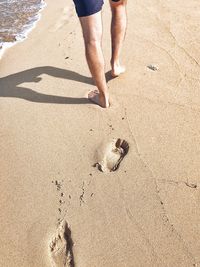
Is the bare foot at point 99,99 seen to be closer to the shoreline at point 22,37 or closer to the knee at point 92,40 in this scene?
the knee at point 92,40

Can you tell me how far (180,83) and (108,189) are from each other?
116 centimetres

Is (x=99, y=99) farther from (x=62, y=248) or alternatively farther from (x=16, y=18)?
(x=16, y=18)

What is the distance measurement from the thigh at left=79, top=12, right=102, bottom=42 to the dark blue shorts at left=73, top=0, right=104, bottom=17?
28mm

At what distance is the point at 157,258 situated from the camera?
1730 mm

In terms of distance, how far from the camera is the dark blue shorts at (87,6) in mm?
2232

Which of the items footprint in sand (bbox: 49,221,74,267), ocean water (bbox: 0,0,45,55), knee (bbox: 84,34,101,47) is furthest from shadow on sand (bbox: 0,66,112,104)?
footprint in sand (bbox: 49,221,74,267)

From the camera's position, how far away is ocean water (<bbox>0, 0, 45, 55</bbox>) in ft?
13.3

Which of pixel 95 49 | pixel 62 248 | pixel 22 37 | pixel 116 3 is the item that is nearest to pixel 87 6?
pixel 95 49

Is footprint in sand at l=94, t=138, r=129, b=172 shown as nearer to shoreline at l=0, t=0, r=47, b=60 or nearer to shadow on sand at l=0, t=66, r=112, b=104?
shadow on sand at l=0, t=66, r=112, b=104

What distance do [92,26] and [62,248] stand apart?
132cm

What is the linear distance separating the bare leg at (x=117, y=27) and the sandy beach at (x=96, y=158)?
11cm

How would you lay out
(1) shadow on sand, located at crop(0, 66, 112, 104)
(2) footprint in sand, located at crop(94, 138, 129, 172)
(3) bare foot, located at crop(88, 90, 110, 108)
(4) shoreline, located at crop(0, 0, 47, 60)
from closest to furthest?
(2) footprint in sand, located at crop(94, 138, 129, 172), (3) bare foot, located at crop(88, 90, 110, 108), (1) shadow on sand, located at crop(0, 66, 112, 104), (4) shoreline, located at crop(0, 0, 47, 60)

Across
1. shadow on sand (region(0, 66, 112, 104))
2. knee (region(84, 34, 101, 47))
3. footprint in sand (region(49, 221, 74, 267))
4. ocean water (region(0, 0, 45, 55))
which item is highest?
knee (region(84, 34, 101, 47))

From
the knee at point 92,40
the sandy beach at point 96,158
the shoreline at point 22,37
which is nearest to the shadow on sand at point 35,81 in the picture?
the sandy beach at point 96,158
